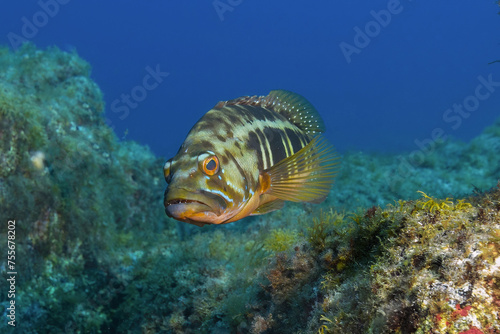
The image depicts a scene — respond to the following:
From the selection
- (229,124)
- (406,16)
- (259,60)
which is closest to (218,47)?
(259,60)

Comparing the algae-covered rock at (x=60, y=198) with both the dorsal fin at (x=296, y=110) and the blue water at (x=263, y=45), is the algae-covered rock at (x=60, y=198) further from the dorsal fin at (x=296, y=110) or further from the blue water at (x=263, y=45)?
the blue water at (x=263, y=45)

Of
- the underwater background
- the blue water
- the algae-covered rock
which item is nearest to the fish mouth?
the underwater background

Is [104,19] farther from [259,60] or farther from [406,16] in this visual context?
[406,16]

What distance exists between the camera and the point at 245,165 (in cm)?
323

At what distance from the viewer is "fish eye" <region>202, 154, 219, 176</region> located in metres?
2.83

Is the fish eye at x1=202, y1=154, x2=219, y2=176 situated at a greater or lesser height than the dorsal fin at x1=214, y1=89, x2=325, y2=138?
lesser

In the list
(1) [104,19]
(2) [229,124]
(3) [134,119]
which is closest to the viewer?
(2) [229,124]

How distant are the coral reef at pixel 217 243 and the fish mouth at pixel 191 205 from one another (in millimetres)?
1014

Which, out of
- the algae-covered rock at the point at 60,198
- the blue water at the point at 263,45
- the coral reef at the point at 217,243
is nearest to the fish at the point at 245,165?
the coral reef at the point at 217,243

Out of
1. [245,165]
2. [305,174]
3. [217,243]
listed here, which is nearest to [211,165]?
[245,165]

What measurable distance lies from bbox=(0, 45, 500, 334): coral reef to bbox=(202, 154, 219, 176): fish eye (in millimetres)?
1103

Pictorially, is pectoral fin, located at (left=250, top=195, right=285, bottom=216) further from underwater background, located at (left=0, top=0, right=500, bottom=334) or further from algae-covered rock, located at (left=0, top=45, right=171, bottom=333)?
algae-covered rock, located at (left=0, top=45, right=171, bottom=333)

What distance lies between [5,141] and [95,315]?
158 inches

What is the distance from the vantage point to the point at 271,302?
345 centimetres
